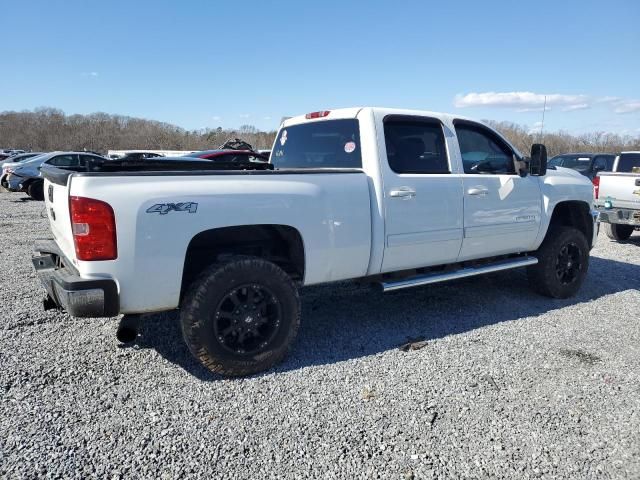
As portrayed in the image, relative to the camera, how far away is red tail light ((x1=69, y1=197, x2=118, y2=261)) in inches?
111

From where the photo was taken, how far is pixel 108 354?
3717 mm

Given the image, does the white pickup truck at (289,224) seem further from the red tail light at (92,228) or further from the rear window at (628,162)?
the rear window at (628,162)

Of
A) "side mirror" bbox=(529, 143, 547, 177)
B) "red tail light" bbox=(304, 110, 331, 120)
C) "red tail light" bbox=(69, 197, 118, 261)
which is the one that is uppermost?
"red tail light" bbox=(304, 110, 331, 120)

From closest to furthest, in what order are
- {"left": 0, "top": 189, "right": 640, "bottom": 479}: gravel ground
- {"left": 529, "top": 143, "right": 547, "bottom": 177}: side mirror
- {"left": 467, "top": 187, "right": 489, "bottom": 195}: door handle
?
{"left": 0, "top": 189, "right": 640, "bottom": 479}: gravel ground < {"left": 467, "top": 187, "right": 489, "bottom": 195}: door handle < {"left": 529, "top": 143, "right": 547, "bottom": 177}: side mirror

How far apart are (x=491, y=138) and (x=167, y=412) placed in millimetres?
4049

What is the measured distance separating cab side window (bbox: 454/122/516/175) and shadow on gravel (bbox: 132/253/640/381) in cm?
148

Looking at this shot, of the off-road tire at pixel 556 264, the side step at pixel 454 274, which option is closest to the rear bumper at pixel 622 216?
the off-road tire at pixel 556 264

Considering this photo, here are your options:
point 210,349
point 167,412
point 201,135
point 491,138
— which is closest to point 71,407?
point 167,412

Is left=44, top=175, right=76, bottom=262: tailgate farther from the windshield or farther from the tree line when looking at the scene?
the tree line

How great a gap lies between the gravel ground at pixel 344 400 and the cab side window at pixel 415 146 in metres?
1.52

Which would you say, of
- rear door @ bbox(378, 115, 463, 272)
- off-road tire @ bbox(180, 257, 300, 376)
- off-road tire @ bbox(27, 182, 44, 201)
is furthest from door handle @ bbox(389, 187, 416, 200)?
off-road tire @ bbox(27, 182, 44, 201)

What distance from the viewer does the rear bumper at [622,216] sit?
8234 mm

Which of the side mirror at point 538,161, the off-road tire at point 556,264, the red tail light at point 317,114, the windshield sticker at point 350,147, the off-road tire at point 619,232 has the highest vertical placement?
the red tail light at point 317,114

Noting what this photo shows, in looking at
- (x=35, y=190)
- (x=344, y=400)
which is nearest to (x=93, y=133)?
(x=35, y=190)
